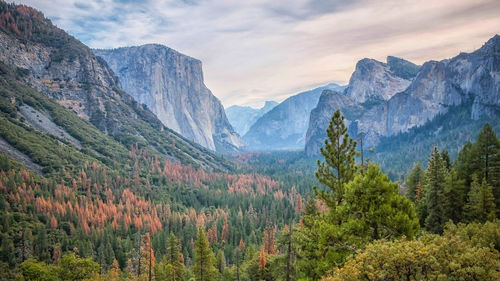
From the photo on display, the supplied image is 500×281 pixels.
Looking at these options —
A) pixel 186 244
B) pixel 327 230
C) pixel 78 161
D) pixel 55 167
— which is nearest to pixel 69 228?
pixel 186 244

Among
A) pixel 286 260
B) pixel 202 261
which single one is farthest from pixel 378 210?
pixel 202 261

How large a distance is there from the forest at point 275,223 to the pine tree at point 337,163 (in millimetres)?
85

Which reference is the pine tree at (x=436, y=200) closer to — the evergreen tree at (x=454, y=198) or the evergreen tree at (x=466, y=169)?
the evergreen tree at (x=454, y=198)

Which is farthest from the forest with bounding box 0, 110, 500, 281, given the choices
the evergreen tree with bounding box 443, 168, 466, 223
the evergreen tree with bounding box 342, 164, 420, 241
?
the evergreen tree with bounding box 443, 168, 466, 223

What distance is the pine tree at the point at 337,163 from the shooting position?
2519cm

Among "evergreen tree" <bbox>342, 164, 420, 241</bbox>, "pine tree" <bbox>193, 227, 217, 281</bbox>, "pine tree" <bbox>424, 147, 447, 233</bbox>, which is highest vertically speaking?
"evergreen tree" <bbox>342, 164, 420, 241</bbox>

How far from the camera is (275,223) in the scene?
11506 cm

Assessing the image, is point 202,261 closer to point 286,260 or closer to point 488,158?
point 286,260

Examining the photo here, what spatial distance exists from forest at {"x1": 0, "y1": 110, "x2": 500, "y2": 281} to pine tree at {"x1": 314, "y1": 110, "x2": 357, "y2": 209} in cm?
9

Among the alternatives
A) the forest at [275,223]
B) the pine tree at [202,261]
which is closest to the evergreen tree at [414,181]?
the forest at [275,223]

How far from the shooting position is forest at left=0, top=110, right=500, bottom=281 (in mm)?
15281

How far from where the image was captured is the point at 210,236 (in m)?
99.9

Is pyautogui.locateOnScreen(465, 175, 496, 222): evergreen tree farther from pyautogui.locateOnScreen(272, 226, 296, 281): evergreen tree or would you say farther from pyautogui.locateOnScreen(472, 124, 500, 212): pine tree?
pyautogui.locateOnScreen(272, 226, 296, 281): evergreen tree

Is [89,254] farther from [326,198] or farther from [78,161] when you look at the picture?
[78,161]
